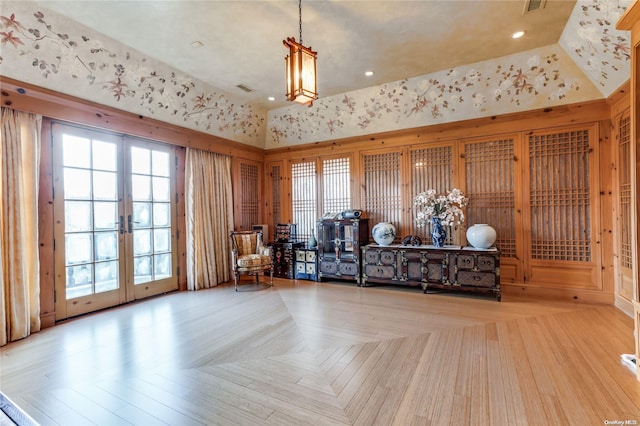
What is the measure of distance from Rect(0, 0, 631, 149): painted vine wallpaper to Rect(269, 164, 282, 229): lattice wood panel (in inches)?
31.2

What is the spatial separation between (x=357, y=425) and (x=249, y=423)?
0.67 m

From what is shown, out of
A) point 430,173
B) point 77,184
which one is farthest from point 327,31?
point 77,184

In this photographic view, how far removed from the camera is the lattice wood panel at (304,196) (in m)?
6.25

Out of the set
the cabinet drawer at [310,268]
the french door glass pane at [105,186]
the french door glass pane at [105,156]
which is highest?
the french door glass pane at [105,156]

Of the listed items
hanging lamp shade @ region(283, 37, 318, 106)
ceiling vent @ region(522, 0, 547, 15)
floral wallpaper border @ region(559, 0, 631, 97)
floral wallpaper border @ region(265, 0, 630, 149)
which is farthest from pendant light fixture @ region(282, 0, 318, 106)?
floral wallpaper border @ region(559, 0, 631, 97)

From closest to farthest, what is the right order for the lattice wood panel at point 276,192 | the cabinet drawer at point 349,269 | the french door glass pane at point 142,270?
the french door glass pane at point 142,270
the cabinet drawer at point 349,269
the lattice wood panel at point 276,192

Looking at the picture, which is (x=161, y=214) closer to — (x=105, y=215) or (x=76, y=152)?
(x=105, y=215)

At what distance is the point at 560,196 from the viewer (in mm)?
4324

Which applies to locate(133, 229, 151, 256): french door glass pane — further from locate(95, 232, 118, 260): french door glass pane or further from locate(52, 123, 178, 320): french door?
locate(95, 232, 118, 260): french door glass pane

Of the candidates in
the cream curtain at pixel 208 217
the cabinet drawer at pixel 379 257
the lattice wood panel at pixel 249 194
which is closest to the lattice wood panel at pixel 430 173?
the cabinet drawer at pixel 379 257

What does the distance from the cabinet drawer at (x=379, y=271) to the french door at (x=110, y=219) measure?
335 centimetres

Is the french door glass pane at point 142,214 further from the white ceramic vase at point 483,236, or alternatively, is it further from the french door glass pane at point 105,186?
the white ceramic vase at point 483,236

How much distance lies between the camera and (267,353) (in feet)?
9.07

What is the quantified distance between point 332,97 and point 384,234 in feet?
8.50
